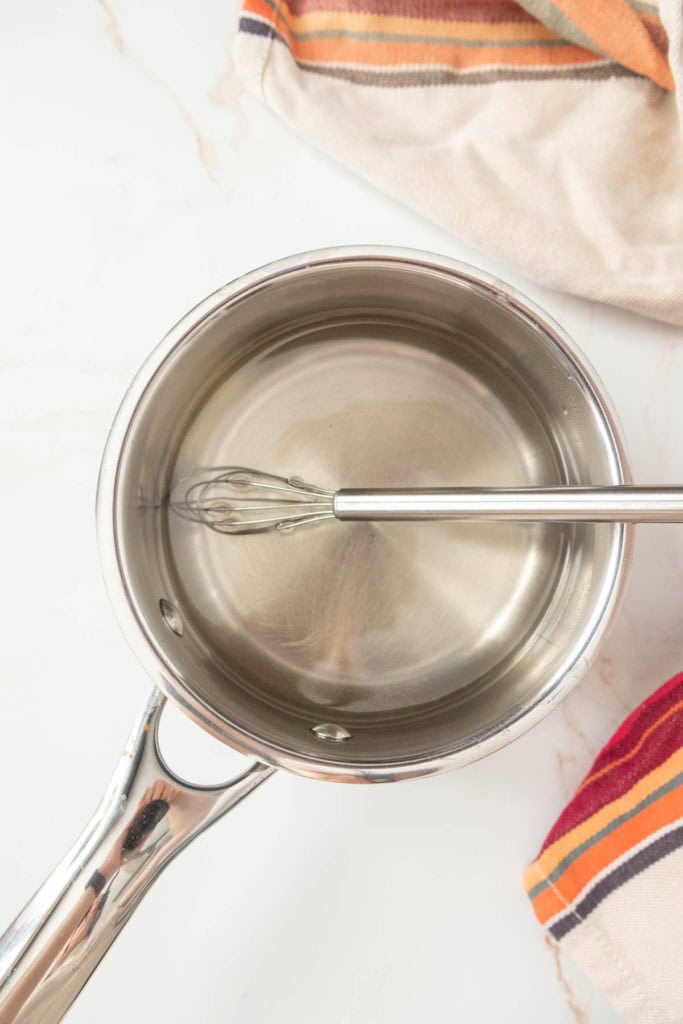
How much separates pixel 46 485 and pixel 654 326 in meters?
0.38

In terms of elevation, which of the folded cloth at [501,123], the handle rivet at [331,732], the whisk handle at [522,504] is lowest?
the handle rivet at [331,732]

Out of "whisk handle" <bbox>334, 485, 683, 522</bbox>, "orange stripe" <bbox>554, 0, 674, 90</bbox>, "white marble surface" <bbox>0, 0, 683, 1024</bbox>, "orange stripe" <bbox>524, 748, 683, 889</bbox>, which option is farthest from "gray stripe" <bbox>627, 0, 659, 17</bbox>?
"orange stripe" <bbox>524, 748, 683, 889</bbox>

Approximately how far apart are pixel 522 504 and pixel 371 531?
0.48 ft

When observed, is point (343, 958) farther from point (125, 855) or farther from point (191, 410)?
point (191, 410)

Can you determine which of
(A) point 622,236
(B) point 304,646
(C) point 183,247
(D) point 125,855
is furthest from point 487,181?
(D) point 125,855

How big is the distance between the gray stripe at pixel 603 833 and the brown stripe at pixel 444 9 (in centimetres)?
44

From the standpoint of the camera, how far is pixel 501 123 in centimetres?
48

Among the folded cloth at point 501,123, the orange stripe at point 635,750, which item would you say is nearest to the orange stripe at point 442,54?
the folded cloth at point 501,123

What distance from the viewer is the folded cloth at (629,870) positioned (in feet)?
1.47

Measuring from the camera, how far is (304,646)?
47 centimetres

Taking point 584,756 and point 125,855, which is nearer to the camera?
point 125,855

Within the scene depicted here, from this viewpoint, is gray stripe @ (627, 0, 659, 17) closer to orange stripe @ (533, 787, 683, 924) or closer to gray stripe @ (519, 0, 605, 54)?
gray stripe @ (519, 0, 605, 54)

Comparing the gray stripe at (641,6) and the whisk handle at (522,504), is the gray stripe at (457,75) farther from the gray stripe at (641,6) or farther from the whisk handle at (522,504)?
the whisk handle at (522,504)

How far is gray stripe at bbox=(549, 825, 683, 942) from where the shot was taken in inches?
17.6
